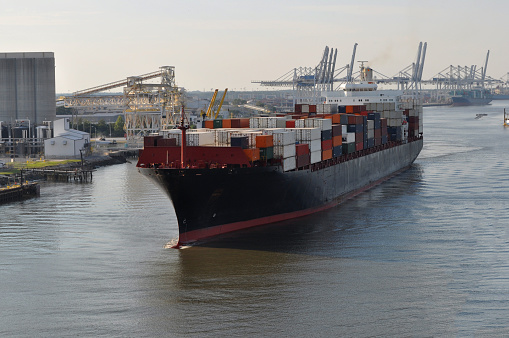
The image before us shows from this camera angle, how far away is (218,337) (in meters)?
19.7

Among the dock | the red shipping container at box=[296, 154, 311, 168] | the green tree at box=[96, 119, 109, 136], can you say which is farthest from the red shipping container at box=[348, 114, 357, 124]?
the green tree at box=[96, 119, 109, 136]

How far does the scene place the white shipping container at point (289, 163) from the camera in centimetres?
3272

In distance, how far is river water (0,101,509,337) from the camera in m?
20.6

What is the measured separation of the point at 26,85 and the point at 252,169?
194 ft

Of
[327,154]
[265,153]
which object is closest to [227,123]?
[327,154]

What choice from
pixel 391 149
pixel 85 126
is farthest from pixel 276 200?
pixel 85 126

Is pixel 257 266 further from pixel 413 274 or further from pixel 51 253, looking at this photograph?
pixel 51 253

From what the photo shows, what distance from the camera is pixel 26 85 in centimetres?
8319

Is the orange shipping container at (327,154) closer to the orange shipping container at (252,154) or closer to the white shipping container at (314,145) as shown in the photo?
the white shipping container at (314,145)

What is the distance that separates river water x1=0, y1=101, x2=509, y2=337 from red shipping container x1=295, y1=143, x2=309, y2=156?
10.6ft

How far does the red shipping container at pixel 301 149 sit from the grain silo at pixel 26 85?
178 feet

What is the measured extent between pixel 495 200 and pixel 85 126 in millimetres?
68749

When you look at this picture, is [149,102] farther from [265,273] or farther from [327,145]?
[265,273]

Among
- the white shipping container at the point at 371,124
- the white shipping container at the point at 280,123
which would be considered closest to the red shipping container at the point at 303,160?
the white shipping container at the point at 280,123
